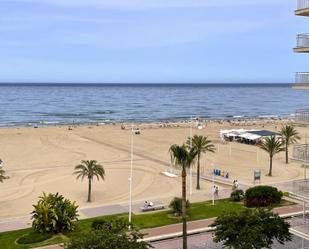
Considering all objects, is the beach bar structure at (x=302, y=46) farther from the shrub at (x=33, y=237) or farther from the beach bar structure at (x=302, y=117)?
the shrub at (x=33, y=237)

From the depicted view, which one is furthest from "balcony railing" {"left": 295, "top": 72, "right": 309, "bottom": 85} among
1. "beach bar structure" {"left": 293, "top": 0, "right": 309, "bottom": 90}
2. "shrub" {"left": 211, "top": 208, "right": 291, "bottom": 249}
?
"shrub" {"left": 211, "top": 208, "right": 291, "bottom": 249}

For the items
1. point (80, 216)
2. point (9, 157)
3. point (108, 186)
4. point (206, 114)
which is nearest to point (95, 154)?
point (9, 157)

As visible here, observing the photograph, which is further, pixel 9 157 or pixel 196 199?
pixel 9 157

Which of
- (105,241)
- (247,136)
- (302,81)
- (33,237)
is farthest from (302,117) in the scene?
(247,136)

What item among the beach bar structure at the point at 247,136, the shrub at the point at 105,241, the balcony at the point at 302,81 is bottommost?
the beach bar structure at the point at 247,136

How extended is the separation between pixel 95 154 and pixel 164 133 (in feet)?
82.5

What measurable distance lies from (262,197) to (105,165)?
2050 centimetres

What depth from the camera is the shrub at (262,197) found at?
3112cm

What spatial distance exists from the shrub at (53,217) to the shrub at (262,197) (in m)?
12.1

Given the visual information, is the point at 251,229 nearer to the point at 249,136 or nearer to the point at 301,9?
the point at 301,9

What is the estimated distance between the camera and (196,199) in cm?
3412

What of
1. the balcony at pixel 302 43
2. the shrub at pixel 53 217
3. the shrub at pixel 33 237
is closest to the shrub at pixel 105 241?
the shrub at pixel 33 237

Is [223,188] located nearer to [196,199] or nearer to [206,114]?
[196,199]

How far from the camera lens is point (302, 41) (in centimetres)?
2012
